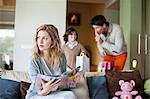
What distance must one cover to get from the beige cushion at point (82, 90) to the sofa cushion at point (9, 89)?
54 cm

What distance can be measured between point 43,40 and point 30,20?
293cm

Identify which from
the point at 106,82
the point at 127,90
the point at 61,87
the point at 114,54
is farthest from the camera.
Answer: the point at 114,54

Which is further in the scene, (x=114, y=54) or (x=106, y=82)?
(x=114, y=54)

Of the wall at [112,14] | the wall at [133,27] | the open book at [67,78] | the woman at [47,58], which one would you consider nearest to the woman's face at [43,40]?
the woman at [47,58]

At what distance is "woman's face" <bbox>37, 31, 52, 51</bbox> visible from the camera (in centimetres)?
214

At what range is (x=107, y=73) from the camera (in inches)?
108

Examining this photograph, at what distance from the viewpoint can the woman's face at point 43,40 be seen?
2.14 metres

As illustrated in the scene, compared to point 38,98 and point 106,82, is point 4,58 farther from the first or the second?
point 38,98

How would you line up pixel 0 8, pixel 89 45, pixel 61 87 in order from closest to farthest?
pixel 61 87 → pixel 0 8 → pixel 89 45

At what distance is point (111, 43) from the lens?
3277 mm

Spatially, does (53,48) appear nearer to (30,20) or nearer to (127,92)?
(127,92)

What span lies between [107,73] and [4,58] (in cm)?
371

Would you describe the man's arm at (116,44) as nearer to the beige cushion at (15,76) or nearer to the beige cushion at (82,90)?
the beige cushion at (82,90)

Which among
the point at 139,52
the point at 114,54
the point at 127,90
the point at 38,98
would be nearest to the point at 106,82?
the point at 127,90
